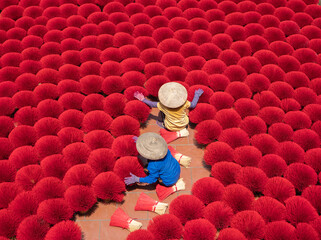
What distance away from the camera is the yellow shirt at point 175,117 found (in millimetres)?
2361

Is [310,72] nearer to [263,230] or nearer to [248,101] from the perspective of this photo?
[248,101]

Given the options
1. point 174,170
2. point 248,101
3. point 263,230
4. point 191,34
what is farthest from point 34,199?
point 191,34

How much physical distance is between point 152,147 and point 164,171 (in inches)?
7.7

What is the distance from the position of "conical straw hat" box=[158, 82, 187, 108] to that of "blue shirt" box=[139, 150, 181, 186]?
14.7 inches

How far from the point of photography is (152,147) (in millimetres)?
2012

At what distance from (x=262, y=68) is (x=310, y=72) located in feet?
1.38

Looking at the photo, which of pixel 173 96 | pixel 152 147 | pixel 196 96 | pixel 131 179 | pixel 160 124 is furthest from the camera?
pixel 160 124

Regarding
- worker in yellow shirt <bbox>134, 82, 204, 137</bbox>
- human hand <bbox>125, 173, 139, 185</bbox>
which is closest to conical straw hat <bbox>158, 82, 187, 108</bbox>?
worker in yellow shirt <bbox>134, 82, 204, 137</bbox>

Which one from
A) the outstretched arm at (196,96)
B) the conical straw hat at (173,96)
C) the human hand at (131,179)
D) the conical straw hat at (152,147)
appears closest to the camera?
the conical straw hat at (152,147)

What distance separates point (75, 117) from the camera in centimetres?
242

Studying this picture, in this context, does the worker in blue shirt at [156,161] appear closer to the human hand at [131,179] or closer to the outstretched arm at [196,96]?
the human hand at [131,179]

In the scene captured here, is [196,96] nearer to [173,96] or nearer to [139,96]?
[173,96]

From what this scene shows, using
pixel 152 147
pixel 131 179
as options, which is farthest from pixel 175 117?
pixel 131 179

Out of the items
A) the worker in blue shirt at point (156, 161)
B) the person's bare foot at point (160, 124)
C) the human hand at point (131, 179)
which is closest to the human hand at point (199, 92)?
the person's bare foot at point (160, 124)
